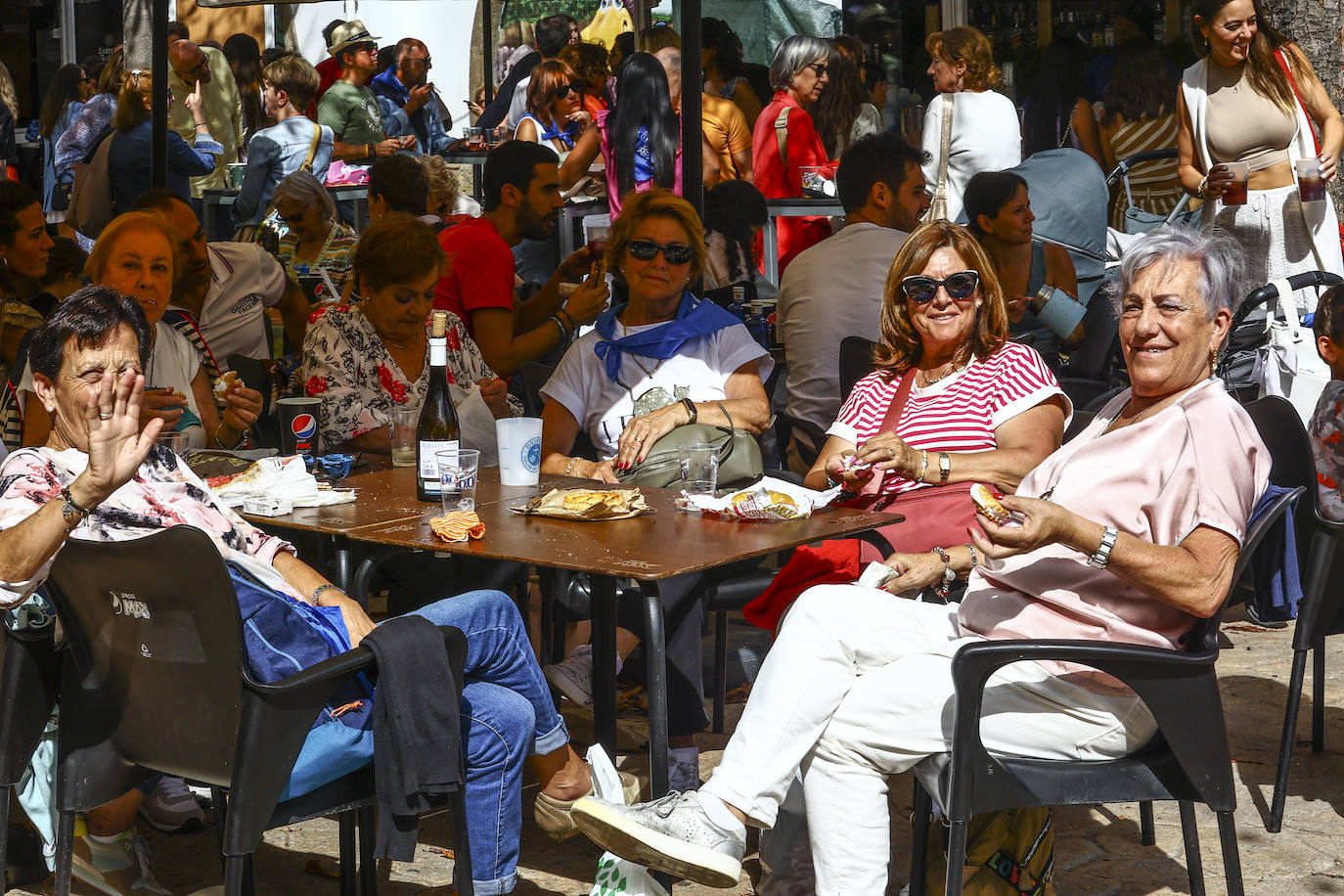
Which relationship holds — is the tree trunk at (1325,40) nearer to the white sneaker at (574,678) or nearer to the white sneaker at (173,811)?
the white sneaker at (574,678)

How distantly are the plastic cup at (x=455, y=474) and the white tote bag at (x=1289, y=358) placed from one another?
9.67 ft

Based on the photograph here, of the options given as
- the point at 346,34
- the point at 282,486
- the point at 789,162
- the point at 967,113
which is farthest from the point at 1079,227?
the point at 346,34

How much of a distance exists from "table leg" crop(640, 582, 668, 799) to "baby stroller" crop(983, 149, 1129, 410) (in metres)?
3.26

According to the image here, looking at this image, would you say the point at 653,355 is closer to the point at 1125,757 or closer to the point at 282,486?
the point at 282,486

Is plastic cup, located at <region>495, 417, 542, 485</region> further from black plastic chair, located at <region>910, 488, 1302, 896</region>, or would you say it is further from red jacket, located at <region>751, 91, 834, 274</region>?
red jacket, located at <region>751, 91, 834, 274</region>

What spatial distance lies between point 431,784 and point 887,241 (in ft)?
10.1

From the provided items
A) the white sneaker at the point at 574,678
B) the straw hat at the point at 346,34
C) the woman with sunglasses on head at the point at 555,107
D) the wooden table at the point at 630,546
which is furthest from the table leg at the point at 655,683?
the straw hat at the point at 346,34

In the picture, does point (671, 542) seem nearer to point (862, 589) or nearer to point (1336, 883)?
point (862, 589)

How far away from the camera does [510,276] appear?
5.48 meters

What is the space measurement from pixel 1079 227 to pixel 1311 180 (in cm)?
89

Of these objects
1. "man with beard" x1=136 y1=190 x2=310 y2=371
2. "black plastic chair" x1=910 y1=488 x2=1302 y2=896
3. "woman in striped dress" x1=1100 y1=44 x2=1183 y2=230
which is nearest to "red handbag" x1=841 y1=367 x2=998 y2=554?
"black plastic chair" x1=910 y1=488 x2=1302 y2=896

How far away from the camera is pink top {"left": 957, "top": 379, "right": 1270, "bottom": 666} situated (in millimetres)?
2568

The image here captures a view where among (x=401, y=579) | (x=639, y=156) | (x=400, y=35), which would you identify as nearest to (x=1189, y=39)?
(x=639, y=156)

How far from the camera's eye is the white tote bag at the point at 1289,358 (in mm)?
4914
